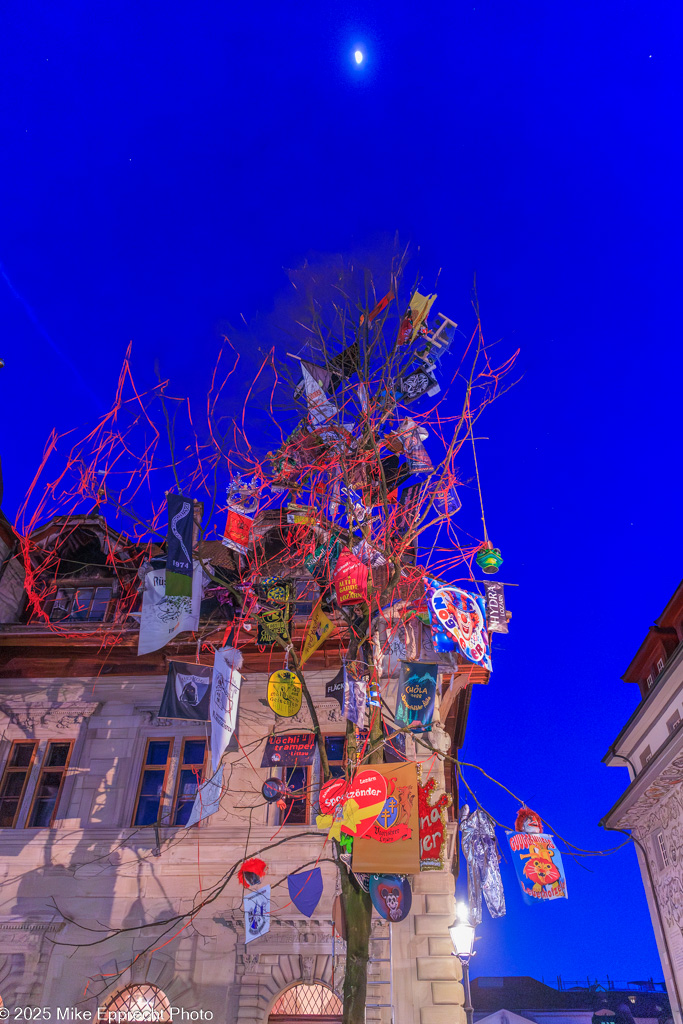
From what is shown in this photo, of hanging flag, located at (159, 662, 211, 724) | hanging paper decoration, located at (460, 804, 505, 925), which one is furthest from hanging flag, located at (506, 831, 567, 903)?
hanging flag, located at (159, 662, 211, 724)

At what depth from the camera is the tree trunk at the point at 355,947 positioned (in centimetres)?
794

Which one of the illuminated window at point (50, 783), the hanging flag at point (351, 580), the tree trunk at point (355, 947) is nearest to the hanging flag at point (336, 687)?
the hanging flag at point (351, 580)

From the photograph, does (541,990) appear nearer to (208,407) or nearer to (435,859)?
(435,859)

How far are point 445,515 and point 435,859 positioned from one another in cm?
588

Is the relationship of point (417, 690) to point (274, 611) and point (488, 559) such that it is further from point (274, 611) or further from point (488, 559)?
point (274, 611)

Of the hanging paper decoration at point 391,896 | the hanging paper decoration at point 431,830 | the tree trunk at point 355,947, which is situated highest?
the hanging paper decoration at point 431,830

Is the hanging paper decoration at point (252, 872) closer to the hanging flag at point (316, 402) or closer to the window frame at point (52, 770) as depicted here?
the window frame at point (52, 770)

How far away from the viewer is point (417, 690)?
469 inches

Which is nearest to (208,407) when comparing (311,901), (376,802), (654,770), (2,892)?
(376,802)

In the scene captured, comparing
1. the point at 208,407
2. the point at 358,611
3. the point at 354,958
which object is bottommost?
the point at 354,958

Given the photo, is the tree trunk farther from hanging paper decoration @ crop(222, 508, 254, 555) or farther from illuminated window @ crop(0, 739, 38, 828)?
illuminated window @ crop(0, 739, 38, 828)

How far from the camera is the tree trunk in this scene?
313 inches

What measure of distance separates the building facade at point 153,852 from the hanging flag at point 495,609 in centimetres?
283

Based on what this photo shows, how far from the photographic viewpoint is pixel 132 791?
14.1 metres
